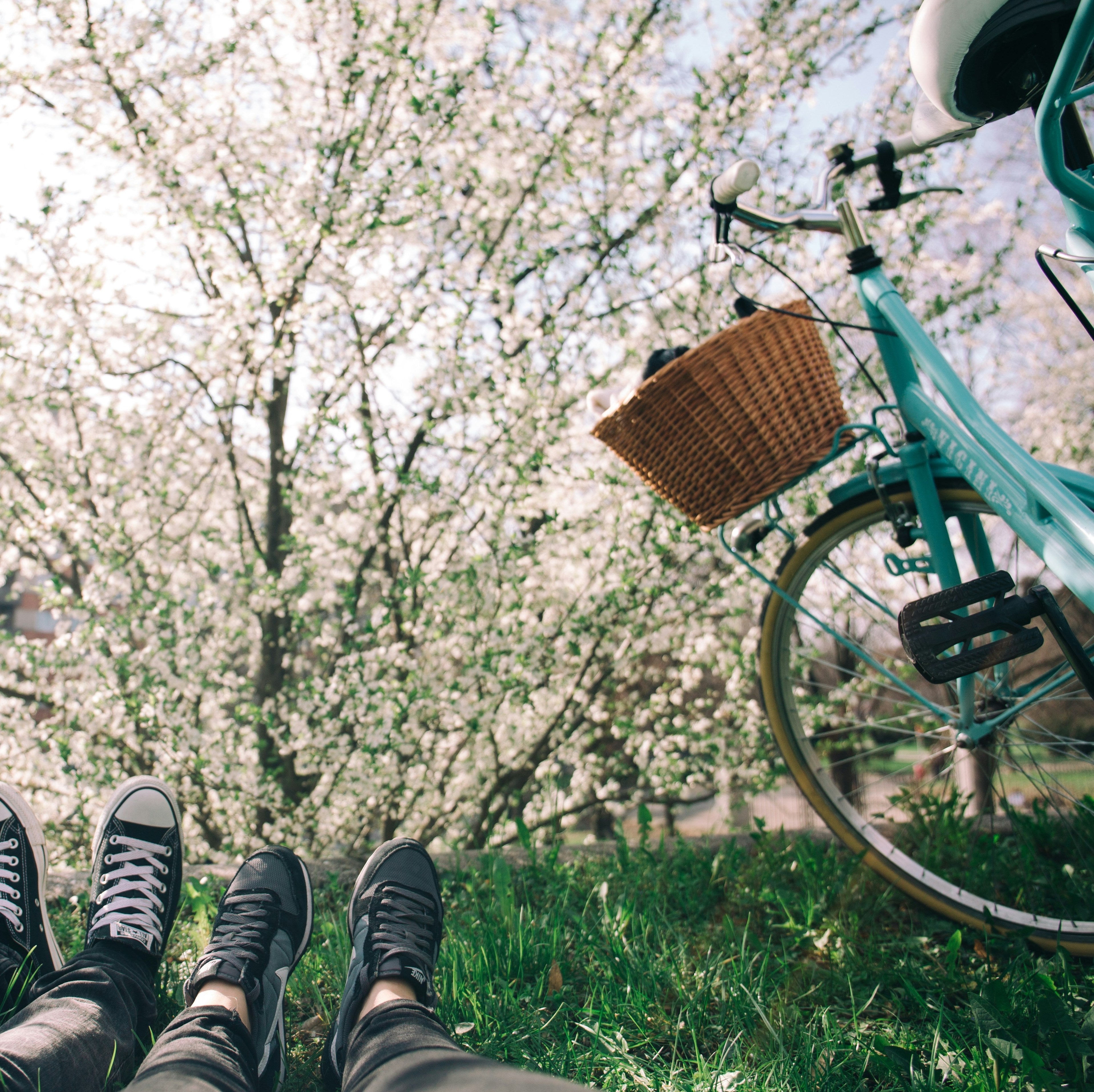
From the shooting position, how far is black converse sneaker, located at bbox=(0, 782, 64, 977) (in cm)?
145

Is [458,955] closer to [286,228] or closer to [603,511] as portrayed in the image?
[603,511]

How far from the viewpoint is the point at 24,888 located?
1.51 meters

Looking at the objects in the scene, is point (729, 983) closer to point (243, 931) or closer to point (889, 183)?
point (243, 931)

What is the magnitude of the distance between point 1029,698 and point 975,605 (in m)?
0.63

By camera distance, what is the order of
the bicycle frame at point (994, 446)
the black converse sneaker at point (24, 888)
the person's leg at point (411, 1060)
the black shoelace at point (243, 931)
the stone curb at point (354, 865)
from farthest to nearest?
1. the stone curb at point (354, 865)
2. the black converse sneaker at point (24, 888)
3. the black shoelace at point (243, 931)
4. the bicycle frame at point (994, 446)
5. the person's leg at point (411, 1060)

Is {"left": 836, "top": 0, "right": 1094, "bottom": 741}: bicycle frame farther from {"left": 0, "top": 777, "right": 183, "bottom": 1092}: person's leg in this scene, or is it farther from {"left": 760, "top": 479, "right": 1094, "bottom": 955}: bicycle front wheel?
{"left": 0, "top": 777, "right": 183, "bottom": 1092}: person's leg

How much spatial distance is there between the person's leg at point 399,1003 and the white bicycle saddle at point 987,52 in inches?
62.1

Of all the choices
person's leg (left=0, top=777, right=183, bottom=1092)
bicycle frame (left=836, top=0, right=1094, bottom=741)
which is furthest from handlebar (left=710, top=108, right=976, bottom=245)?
person's leg (left=0, top=777, right=183, bottom=1092)

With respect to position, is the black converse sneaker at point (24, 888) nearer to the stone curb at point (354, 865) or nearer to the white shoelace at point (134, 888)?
the white shoelace at point (134, 888)

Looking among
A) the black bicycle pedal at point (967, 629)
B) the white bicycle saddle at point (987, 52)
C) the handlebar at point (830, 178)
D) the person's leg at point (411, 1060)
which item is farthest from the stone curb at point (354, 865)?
the white bicycle saddle at point (987, 52)

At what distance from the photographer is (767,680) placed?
171 centimetres

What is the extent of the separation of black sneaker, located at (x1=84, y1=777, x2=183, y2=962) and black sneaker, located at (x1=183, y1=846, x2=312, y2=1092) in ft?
0.59

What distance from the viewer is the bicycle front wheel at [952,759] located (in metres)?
1.47

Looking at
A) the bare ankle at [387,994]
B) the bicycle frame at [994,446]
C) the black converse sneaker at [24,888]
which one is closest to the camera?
the bicycle frame at [994,446]
